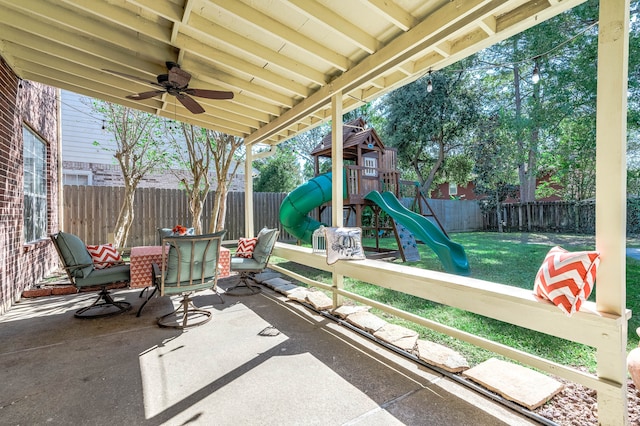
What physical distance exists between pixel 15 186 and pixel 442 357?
17.1ft

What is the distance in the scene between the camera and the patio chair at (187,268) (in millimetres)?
3004

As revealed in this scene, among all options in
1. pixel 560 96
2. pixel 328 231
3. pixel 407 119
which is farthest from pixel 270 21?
pixel 407 119

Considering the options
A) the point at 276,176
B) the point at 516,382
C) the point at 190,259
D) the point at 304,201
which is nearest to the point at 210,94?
the point at 190,259

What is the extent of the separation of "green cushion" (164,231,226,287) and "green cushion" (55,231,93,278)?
102 cm

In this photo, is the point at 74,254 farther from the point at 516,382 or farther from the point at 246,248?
the point at 516,382

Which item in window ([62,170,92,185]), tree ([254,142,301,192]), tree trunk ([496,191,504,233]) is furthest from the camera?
tree ([254,142,301,192])

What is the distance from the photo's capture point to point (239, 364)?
92.4 inches

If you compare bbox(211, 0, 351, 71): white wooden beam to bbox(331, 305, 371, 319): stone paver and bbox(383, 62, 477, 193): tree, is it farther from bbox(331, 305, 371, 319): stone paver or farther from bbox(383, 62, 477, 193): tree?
bbox(383, 62, 477, 193): tree

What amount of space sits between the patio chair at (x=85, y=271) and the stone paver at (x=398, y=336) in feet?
9.74

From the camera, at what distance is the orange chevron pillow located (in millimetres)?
1604

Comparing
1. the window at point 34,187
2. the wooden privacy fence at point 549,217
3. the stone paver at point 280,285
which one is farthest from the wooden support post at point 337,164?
the wooden privacy fence at point 549,217

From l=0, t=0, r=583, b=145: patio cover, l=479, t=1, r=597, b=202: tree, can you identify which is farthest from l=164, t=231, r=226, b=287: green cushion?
l=479, t=1, r=597, b=202: tree

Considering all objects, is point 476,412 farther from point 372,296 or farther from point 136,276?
point 136,276

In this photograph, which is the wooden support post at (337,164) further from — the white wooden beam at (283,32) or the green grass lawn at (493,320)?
the green grass lawn at (493,320)
